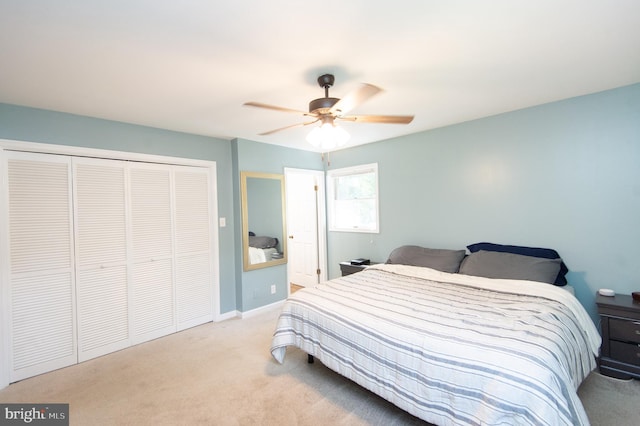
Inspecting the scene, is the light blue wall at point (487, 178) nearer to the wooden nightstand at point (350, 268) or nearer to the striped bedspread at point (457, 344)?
the wooden nightstand at point (350, 268)

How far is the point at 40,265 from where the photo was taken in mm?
2580

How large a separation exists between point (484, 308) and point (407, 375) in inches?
31.6

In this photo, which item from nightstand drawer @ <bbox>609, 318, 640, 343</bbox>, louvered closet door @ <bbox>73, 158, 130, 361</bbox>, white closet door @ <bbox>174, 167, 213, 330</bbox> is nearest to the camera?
nightstand drawer @ <bbox>609, 318, 640, 343</bbox>

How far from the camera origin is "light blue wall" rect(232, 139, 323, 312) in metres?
3.79

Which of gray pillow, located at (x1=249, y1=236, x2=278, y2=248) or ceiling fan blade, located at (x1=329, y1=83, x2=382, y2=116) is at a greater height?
ceiling fan blade, located at (x1=329, y1=83, x2=382, y2=116)

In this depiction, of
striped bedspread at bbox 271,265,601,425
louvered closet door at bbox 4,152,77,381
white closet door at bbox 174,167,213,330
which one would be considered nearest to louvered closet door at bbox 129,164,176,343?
white closet door at bbox 174,167,213,330

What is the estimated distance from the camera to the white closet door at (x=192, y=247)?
3.42 m

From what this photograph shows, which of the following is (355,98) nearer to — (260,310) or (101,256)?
(101,256)

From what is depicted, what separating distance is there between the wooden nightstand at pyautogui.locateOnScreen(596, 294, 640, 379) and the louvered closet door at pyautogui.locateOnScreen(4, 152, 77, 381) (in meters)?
4.62

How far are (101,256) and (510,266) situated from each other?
399cm

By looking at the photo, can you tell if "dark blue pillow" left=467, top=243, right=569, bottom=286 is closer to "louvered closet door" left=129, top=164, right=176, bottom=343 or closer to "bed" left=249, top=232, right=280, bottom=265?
"bed" left=249, top=232, right=280, bottom=265

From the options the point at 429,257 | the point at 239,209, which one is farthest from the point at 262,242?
the point at 429,257

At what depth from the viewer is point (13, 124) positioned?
8.05 feet

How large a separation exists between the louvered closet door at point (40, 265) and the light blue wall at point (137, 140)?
214mm
